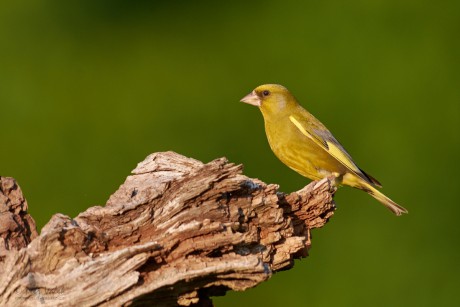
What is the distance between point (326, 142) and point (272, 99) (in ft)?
1.46

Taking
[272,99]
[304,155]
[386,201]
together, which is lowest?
[386,201]

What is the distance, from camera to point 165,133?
8172 mm

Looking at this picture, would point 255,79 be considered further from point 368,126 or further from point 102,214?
point 102,214

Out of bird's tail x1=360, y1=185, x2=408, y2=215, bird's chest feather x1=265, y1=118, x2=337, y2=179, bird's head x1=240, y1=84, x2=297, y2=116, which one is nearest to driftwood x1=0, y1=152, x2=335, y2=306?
bird's chest feather x1=265, y1=118, x2=337, y2=179

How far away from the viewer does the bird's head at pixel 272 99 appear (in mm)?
6609

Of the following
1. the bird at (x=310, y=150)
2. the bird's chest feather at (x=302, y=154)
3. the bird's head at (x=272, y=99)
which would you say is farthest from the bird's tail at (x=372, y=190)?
the bird's head at (x=272, y=99)

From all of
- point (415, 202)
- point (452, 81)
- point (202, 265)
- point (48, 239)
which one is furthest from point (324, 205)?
point (452, 81)

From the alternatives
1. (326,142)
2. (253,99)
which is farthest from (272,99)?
(326,142)

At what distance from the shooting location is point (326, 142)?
6.49 meters

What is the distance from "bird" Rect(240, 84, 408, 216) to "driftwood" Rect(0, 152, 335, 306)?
1.77 metres

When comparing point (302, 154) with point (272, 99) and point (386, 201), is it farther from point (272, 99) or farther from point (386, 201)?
point (386, 201)

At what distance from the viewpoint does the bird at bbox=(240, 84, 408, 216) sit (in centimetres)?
638

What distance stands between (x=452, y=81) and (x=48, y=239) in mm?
5159

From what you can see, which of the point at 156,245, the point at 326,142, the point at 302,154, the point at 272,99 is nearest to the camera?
the point at 156,245
